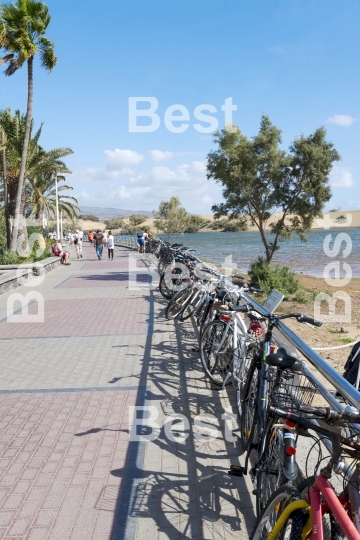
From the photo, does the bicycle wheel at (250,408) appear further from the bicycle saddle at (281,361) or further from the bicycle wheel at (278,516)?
the bicycle saddle at (281,361)

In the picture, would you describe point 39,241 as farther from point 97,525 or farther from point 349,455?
point 349,455

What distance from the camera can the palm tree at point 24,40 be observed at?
1744 cm

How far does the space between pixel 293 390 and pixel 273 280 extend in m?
14.6

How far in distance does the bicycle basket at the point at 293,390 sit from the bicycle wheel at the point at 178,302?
5002 millimetres

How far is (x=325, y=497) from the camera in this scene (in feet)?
5.19

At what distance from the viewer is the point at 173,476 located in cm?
355

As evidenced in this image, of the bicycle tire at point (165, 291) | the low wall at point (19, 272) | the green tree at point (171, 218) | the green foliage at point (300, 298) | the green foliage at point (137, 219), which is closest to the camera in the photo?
the bicycle tire at point (165, 291)

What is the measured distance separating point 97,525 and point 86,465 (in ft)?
2.49

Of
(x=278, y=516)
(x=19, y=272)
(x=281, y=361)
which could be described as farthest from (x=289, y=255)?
(x=278, y=516)

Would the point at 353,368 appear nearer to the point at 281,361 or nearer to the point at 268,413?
the point at 268,413

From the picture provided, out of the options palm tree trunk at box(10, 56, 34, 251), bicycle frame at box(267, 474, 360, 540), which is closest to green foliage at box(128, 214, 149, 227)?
palm tree trunk at box(10, 56, 34, 251)

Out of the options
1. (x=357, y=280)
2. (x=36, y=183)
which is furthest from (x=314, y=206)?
(x=36, y=183)

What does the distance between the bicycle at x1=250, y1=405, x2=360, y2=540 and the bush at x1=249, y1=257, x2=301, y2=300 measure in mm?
14459

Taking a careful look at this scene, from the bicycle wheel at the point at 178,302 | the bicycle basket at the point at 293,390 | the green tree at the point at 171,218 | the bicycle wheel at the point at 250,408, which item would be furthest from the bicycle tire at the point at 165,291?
the green tree at the point at 171,218
